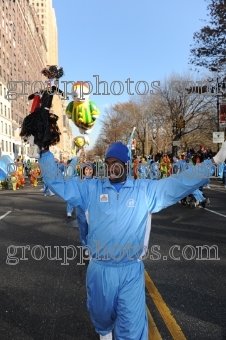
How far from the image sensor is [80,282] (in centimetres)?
475

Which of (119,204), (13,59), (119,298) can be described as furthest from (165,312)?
(13,59)

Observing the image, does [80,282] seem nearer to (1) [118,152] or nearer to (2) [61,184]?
(2) [61,184]

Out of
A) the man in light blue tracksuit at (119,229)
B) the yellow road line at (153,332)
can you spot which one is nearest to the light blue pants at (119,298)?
the man in light blue tracksuit at (119,229)

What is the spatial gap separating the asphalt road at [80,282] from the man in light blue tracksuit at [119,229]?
878mm

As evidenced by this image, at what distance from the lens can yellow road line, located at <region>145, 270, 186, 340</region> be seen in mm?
3311

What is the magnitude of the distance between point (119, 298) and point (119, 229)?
525 millimetres

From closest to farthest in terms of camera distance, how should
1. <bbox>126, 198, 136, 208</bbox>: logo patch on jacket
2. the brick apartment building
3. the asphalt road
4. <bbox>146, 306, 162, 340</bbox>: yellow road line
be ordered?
1. <bbox>126, 198, 136, 208</bbox>: logo patch on jacket
2. <bbox>146, 306, 162, 340</bbox>: yellow road line
3. the asphalt road
4. the brick apartment building

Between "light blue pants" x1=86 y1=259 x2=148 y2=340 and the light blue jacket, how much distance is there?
0.27 ft

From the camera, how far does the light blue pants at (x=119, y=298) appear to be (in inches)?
99.3

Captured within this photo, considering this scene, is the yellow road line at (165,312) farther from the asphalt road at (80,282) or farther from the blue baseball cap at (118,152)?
the blue baseball cap at (118,152)

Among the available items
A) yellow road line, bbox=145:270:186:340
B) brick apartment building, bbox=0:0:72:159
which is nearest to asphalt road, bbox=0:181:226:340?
yellow road line, bbox=145:270:186:340

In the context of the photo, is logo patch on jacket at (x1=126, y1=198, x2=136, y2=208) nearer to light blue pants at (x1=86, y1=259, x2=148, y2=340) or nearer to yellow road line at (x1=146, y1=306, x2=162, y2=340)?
light blue pants at (x1=86, y1=259, x2=148, y2=340)

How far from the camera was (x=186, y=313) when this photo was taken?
3.73 meters

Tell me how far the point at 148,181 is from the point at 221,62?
61.8 ft
